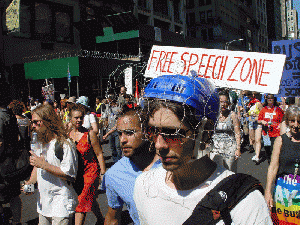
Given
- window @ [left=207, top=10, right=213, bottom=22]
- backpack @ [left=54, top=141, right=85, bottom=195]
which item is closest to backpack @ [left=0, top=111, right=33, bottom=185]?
backpack @ [left=54, top=141, right=85, bottom=195]

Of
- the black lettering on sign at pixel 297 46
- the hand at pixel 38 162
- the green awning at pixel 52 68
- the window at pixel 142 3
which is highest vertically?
the window at pixel 142 3

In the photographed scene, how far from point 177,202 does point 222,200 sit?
0.26 metres

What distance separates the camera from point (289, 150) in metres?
3.45

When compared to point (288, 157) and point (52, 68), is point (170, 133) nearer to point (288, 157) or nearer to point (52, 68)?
Result: point (288, 157)

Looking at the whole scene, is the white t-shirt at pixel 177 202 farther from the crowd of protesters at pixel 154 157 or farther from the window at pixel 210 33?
the window at pixel 210 33

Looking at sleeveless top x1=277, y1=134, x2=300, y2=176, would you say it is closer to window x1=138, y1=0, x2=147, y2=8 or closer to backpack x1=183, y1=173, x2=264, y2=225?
backpack x1=183, y1=173, x2=264, y2=225

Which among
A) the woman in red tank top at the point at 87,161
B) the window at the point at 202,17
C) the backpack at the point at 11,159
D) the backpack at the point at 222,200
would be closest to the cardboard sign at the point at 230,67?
the backpack at the point at 222,200

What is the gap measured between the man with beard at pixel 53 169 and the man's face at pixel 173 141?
199cm

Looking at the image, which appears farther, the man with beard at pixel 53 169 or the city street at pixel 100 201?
the city street at pixel 100 201

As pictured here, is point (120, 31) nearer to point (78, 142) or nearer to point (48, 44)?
point (48, 44)

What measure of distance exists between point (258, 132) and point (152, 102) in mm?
7489

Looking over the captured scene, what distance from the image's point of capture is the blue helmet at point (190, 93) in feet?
4.61

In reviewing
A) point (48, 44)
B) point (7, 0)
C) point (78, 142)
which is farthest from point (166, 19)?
point (78, 142)

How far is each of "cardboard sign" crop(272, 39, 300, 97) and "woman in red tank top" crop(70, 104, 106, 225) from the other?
3694 millimetres
